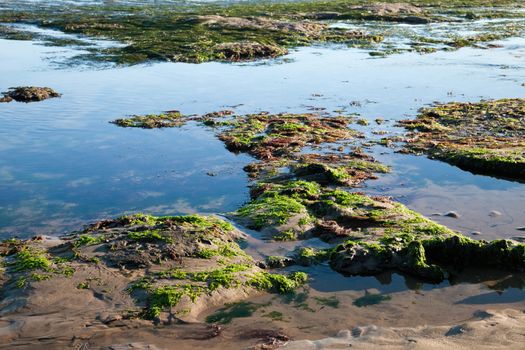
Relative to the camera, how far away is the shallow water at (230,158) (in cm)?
799

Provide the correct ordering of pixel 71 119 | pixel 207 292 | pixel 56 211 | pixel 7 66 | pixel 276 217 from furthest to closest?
1. pixel 7 66
2. pixel 71 119
3. pixel 56 211
4. pixel 276 217
5. pixel 207 292

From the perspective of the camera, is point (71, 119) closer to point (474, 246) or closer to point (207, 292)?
point (207, 292)

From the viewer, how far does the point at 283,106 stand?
1892cm

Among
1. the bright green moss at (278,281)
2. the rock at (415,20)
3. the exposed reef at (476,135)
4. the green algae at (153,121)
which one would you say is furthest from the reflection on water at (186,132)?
the rock at (415,20)

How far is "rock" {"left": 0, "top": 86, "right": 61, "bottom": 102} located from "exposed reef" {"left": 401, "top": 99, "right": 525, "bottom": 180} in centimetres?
1196

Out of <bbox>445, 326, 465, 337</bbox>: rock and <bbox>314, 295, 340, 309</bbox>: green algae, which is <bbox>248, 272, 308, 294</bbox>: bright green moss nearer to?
<bbox>314, 295, 340, 309</bbox>: green algae

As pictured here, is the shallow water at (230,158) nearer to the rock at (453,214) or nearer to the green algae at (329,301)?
the green algae at (329,301)

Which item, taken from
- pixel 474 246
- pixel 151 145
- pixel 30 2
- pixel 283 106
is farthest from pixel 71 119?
pixel 30 2

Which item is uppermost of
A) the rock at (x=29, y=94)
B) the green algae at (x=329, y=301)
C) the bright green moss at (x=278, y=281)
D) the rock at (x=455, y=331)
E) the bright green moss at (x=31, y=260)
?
the rock at (x=29, y=94)

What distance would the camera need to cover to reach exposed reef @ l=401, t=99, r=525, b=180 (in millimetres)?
13227

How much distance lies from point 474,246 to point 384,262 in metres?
1.41

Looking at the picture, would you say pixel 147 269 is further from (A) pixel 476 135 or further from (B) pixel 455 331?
(A) pixel 476 135

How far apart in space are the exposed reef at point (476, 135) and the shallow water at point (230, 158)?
489 millimetres

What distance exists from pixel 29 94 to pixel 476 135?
14.4m
